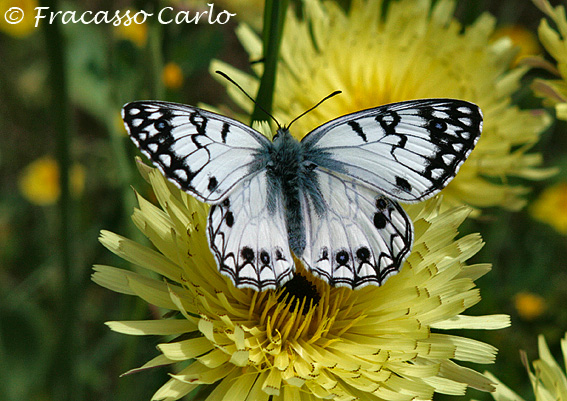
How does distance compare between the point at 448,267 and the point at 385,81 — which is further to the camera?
the point at 385,81

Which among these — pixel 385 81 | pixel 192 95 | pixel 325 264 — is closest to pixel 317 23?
pixel 385 81

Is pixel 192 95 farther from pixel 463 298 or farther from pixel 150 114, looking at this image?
pixel 463 298

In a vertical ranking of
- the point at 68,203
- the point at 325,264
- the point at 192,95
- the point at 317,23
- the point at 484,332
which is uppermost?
the point at 192,95

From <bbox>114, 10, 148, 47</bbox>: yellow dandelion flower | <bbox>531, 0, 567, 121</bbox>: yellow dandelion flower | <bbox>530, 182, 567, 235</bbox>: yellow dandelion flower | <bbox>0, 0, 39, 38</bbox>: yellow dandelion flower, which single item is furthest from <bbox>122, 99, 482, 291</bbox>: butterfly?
<bbox>0, 0, 39, 38</bbox>: yellow dandelion flower

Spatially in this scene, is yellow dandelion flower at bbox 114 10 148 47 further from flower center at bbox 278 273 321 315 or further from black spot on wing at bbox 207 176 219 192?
flower center at bbox 278 273 321 315

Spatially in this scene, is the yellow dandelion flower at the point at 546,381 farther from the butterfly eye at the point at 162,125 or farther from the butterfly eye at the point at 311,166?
the butterfly eye at the point at 162,125

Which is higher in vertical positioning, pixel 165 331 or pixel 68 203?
pixel 68 203
